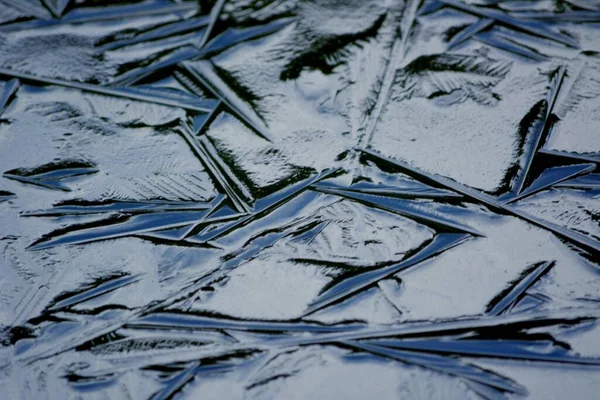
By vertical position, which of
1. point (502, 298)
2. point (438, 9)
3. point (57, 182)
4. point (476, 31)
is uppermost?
point (438, 9)

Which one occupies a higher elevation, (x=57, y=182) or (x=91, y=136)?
(x=91, y=136)

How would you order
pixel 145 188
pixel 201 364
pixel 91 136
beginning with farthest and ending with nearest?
pixel 91 136 < pixel 145 188 < pixel 201 364

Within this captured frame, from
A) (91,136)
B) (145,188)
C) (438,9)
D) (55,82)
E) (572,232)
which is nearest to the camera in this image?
(572,232)

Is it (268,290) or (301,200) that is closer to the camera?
(268,290)

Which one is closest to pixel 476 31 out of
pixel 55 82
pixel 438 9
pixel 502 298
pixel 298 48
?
pixel 438 9

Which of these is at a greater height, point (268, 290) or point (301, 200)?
point (301, 200)

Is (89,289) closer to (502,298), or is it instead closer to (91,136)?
(91,136)

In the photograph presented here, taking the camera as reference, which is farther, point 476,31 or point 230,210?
point 476,31
